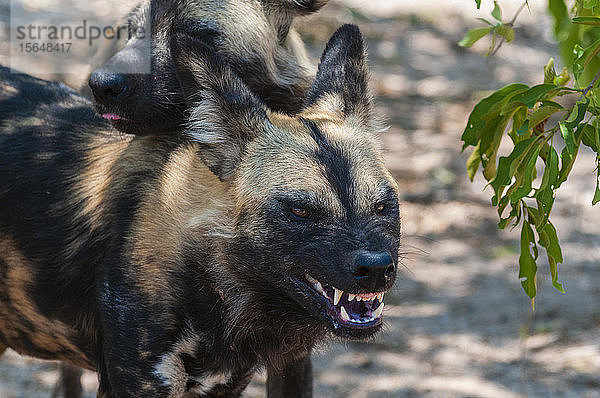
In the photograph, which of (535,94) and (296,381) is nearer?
(535,94)

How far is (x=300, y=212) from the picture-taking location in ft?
10.3

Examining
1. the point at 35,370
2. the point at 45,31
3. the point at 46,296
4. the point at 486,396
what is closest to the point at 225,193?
the point at 46,296

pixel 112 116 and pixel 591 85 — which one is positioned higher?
pixel 591 85

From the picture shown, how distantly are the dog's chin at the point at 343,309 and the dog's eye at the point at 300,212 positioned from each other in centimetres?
21

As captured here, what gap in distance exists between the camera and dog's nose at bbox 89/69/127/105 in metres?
3.70

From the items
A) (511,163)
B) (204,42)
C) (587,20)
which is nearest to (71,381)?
(204,42)

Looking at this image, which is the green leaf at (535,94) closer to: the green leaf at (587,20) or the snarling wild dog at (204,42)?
the green leaf at (587,20)

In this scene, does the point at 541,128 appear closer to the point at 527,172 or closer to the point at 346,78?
the point at 527,172

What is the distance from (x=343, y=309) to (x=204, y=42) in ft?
4.63

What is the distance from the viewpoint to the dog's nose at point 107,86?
3.70 meters

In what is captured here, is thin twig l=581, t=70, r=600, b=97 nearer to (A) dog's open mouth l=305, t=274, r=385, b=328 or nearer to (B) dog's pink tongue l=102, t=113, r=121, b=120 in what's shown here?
(A) dog's open mouth l=305, t=274, r=385, b=328

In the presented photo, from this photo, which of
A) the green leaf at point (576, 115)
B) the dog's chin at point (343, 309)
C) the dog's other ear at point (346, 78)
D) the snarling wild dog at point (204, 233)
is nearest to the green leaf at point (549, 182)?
the green leaf at point (576, 115)

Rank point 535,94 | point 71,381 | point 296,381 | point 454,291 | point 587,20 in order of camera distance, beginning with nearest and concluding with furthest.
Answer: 1. point 587,20
2. point 535,94
3. point 296,381
4. point 71,381
5. point 454,291

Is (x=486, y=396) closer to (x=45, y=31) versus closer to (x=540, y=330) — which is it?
(x=540, y=330)
